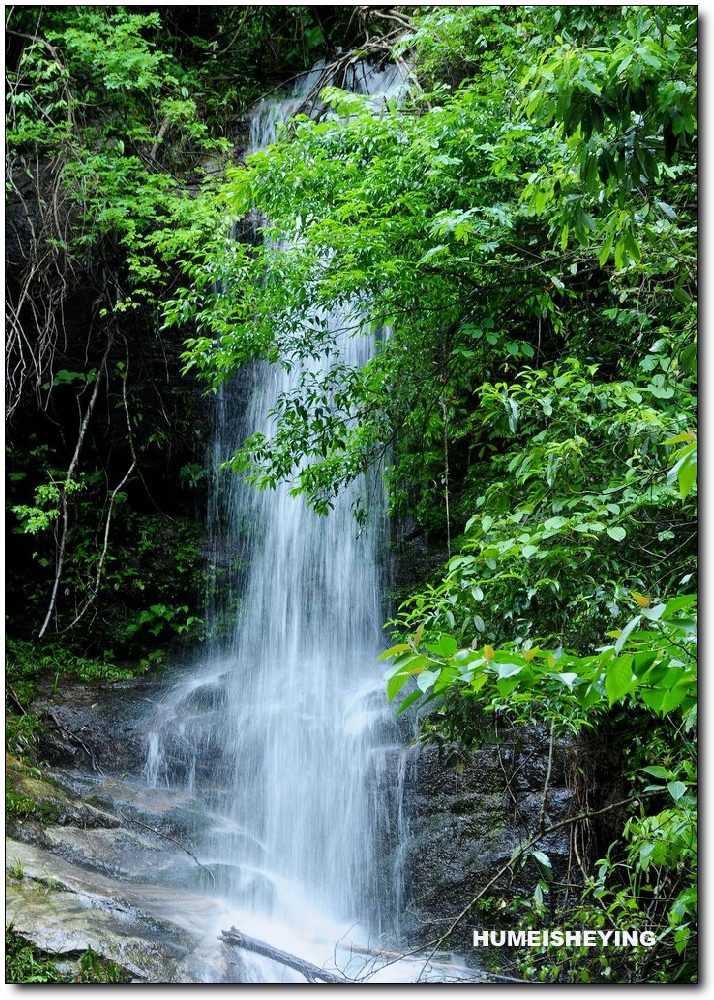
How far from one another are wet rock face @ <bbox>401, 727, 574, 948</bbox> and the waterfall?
0.16 m

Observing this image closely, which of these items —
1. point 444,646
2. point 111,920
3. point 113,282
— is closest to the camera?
point 444,646

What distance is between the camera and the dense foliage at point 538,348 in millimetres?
1781

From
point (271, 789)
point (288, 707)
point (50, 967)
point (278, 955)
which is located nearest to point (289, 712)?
point (288, 707)

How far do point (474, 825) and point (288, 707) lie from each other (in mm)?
1364

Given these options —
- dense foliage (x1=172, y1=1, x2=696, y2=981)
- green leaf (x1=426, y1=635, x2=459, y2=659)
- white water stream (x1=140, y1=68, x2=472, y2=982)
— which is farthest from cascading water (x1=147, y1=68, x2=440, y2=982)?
green leaf (x1=426, y1=635, x2=459, y2=659)

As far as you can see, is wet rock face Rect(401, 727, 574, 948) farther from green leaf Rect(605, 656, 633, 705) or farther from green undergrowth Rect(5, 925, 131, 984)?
green leaf Rect(605, 656, 633, 705)

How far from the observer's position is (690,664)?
59.4 inches

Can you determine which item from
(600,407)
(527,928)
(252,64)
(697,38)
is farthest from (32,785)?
(252,64)

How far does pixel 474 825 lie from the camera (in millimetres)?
3980

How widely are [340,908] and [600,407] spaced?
2.57 metres

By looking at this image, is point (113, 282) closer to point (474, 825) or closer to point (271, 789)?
point (271, 789)

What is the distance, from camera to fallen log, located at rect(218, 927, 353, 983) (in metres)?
3.14

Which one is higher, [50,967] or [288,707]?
[288,707]

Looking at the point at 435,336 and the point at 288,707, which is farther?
the point at 288,707
